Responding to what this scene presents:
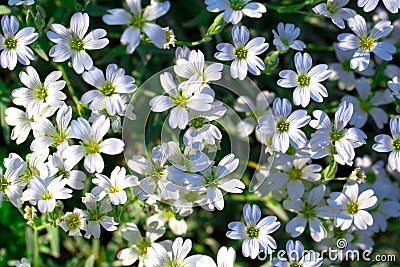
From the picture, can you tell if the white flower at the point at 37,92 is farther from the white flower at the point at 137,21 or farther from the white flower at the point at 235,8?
the white flower at the point at 235,8

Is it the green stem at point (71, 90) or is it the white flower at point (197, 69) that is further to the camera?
the green stem at point (71, 90)

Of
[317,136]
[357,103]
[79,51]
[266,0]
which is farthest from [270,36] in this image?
[79,51]

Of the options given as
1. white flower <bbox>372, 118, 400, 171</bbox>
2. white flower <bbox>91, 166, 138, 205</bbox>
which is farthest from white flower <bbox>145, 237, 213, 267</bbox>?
white flower <bbox>372, 118, 400, 171</bbox>

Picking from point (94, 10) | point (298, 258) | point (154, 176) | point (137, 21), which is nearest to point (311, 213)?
point (298, 258)

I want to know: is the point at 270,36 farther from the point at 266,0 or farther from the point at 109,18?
the point at 109,18

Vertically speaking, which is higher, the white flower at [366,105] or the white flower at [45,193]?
the white flower at [45,193]

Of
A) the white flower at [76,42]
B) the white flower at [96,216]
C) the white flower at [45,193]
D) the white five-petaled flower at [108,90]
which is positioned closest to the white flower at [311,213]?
the white flower at [96,216]

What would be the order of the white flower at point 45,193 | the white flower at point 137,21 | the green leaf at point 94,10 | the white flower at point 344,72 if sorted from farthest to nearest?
the white flower at point 344,72 < the green leaf at point 94,10 < the white flower at point 45,193 < the white flower at point 137,21
